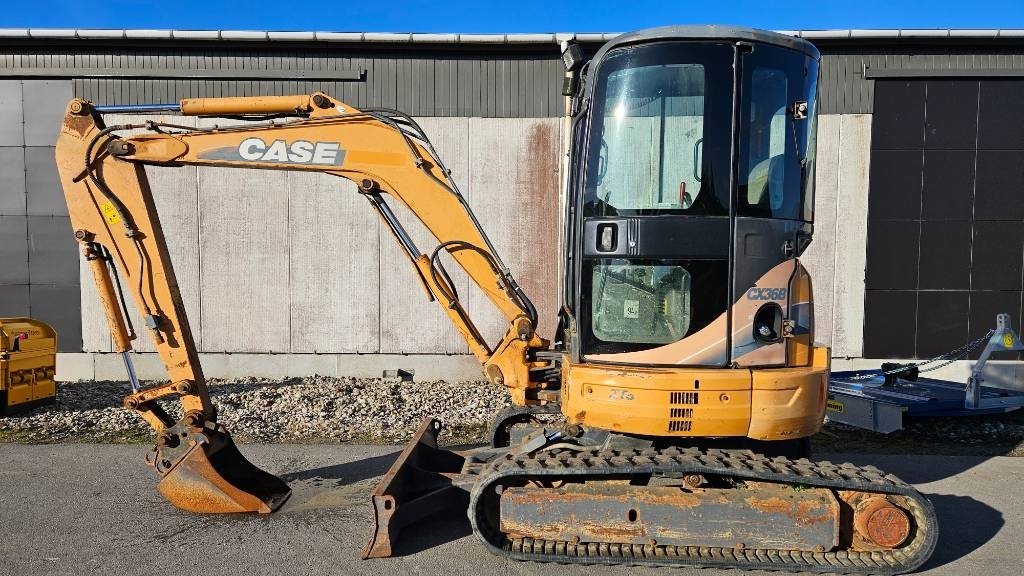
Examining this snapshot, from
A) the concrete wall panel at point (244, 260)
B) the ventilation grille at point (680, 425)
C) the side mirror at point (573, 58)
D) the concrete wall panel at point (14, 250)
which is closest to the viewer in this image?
the ventilation grille at point (680, 425)

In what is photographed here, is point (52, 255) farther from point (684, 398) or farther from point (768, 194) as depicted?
point (768, 194)

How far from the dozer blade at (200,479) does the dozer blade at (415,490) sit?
1069 millimetres

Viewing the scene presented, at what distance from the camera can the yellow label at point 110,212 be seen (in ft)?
16.5

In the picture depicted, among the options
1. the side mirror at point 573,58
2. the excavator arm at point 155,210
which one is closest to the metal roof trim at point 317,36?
the excavator arm at point 155,210

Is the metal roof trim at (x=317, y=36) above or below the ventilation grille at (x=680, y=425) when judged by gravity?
above

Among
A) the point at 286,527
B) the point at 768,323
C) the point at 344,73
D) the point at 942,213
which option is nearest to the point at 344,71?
the point at 344,73

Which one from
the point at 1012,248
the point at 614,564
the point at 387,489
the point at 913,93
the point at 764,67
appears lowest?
the point at 614,564

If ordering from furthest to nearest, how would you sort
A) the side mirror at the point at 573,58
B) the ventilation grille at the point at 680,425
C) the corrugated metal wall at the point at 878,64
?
the corrugated metal wall at the point at 878,64 < the side mirror at the point at 573,58 < the ventilation grille at the point at 680,425

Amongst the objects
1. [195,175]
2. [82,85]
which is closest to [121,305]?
[195,175]

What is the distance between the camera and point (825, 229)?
10188mm

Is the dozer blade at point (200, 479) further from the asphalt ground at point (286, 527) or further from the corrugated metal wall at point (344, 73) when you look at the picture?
the corrugated metal wall at point (344, 73)

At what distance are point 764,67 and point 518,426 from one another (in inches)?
132

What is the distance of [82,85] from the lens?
10.5 metres

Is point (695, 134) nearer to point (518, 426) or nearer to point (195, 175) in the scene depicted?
point (518, 426)
